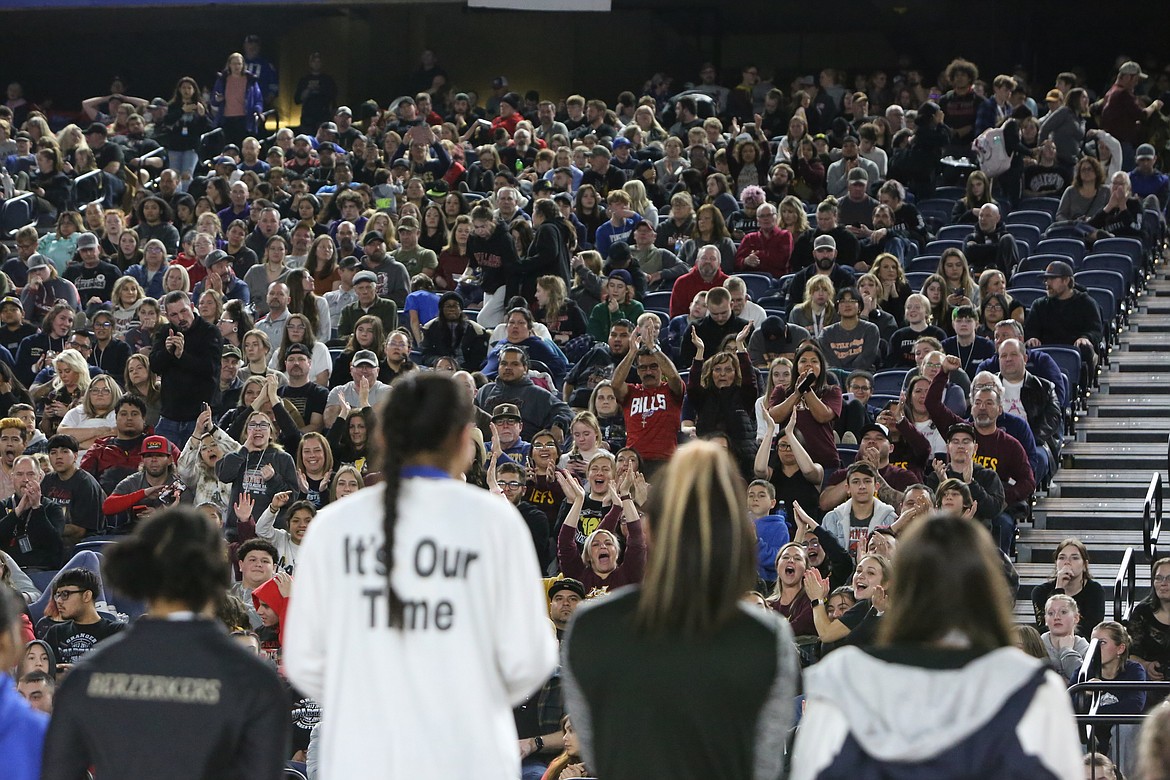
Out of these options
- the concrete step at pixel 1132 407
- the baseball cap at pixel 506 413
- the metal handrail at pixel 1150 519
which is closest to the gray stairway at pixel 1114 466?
the concrete step at pixel 1132 407

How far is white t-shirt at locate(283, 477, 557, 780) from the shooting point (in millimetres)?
3354

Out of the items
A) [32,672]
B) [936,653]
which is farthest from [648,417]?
[936,653]

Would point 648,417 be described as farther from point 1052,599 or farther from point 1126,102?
point 1126,102

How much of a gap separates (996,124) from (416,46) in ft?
36.1

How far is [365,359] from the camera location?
12.0 metres

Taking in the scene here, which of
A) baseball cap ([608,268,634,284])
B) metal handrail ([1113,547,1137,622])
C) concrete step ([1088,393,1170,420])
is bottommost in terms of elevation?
metal handrail ([1113,547,1137,622])

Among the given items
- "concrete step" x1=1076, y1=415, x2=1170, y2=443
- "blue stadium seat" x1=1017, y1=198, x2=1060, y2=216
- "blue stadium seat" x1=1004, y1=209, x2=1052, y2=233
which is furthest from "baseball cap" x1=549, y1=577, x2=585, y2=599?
"blue stadium seat" x1=1017, y1=198, x2=1060, y2=216

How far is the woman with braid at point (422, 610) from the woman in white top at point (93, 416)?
9113mm

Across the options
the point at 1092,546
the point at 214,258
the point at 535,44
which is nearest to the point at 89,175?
the point at 214,258

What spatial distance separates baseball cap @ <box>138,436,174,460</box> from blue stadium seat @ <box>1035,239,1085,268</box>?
7.12 m

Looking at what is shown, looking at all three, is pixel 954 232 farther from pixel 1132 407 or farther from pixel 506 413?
pixel 506 413

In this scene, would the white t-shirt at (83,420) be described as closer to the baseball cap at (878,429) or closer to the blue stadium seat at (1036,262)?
the baseball cap at (878,429)

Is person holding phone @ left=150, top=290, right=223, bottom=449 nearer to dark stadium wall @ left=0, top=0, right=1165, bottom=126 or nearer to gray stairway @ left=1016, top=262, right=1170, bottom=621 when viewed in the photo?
gray stairway @ left=1016, top=262, right=1170, bottom=621

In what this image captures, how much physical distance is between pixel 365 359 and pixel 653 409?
2.08 meters
